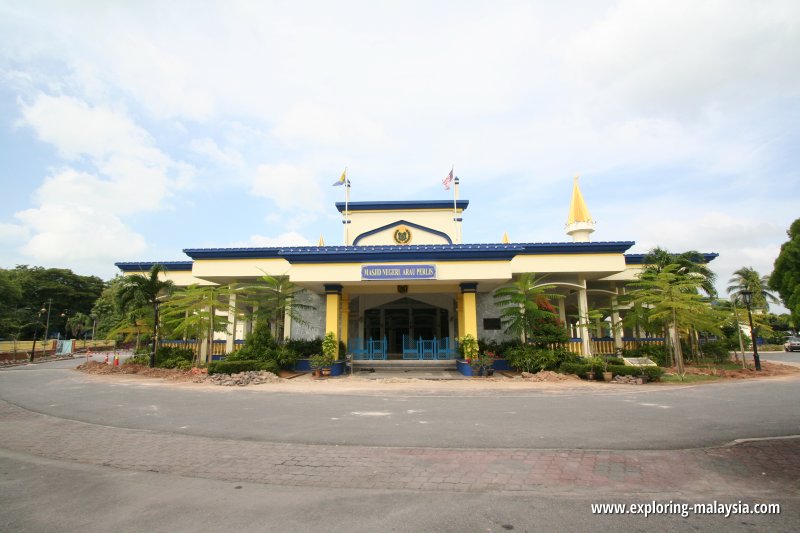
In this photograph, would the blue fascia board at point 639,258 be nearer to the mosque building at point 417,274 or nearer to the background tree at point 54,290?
the mosque building at point 417,274

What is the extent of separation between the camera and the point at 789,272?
2875 cm

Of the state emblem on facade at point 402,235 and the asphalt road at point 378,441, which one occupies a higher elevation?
the state emblem on facade at point 402,235

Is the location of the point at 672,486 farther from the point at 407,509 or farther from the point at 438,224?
the point at 438,224

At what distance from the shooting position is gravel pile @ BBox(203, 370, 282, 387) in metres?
15.6

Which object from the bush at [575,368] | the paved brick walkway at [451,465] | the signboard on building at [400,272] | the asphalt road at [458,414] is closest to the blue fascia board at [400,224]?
the signboard on building at [400,272]

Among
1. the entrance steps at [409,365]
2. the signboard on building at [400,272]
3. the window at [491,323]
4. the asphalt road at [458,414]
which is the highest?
the signboard on building at [400,272]

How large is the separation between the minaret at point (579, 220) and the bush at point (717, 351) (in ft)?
30.7

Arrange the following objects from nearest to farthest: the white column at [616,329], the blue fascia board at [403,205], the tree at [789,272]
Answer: the white column at [616,329], the tree at [789,272], the blue fascia board at [403,205]

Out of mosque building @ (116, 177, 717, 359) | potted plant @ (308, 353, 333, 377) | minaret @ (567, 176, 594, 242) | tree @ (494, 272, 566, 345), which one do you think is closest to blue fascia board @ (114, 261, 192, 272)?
mosque building @ (116, 177, 717, 359)

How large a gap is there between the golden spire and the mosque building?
0.22 ft

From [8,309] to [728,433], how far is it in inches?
2444

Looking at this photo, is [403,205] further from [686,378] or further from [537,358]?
[686,378]

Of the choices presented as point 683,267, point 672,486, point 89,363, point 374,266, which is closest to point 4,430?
point 672,486

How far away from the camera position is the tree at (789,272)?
22.5 meters
